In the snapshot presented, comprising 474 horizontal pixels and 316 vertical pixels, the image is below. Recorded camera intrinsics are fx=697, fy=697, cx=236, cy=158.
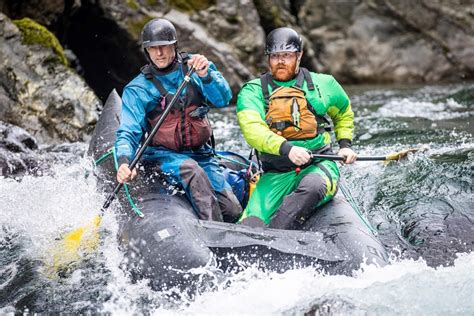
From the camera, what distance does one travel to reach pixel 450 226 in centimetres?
577

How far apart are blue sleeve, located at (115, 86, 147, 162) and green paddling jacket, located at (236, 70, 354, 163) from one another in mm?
750

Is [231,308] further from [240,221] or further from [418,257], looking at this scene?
[418,257]

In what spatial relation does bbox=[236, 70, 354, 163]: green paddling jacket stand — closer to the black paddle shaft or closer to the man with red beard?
the man with red beard

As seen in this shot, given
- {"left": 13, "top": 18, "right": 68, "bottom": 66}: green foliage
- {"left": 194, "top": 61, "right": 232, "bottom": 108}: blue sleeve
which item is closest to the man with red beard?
{"left": 194, "top": 61, "right": 232, "bottom": 108}: blue sleeve

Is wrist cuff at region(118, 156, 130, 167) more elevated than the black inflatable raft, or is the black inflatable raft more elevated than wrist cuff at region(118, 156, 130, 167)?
wrist cuff at region(118, 156, 130, 167)

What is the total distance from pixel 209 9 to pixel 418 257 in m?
8.24

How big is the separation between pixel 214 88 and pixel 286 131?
655 millimetres

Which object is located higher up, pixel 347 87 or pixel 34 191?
pixel 34 191

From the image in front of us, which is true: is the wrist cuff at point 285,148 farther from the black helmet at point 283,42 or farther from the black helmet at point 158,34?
the black helmet at point 158,34

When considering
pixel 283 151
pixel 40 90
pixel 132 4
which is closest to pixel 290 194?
pixel 283 151

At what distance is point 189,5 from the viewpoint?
12422 mm

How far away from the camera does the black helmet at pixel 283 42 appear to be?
5227mm

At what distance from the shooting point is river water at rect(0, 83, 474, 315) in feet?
14.2

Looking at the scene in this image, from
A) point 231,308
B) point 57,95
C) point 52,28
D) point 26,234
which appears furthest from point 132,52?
point 231,308
